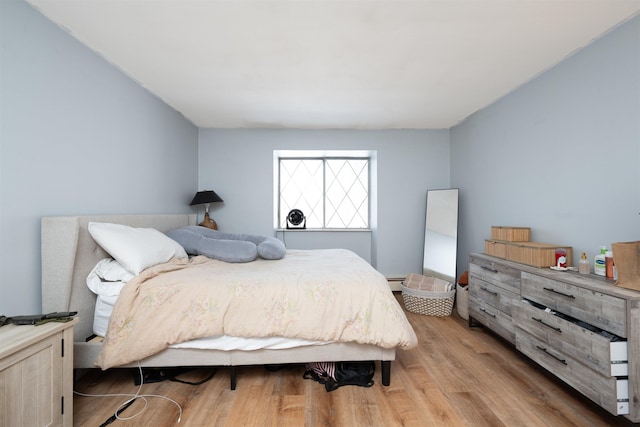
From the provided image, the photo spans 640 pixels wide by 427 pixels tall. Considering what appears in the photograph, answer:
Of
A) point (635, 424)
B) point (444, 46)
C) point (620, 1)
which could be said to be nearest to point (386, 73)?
point (444, 46)

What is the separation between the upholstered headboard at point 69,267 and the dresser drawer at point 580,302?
3.04 meters

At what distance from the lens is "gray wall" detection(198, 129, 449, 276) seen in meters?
4.17

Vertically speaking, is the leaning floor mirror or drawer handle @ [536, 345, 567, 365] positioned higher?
the leaning floor mirror

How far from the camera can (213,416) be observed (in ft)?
5.45

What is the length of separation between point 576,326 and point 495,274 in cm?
86

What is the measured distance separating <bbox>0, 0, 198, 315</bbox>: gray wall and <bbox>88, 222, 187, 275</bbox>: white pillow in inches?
11.2

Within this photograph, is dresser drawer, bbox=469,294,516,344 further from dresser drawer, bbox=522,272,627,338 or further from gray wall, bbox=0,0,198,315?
gray wall, bbox=0,0,198,315

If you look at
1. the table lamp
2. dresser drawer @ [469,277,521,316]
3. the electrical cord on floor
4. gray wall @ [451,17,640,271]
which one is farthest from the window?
the electrical cord on floor

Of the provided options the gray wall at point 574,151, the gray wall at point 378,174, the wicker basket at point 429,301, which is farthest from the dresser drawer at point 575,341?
the gray wall at point 378,174

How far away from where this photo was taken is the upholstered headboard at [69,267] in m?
1.75

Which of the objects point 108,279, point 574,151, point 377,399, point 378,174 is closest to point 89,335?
point 108,279

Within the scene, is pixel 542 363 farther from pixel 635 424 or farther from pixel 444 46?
pixel 444 46

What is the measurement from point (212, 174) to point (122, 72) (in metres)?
1.80

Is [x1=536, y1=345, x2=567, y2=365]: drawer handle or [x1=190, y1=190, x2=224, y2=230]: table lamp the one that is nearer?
[x1=536, y1=345, x2=567, y2=365]: drawer handle
